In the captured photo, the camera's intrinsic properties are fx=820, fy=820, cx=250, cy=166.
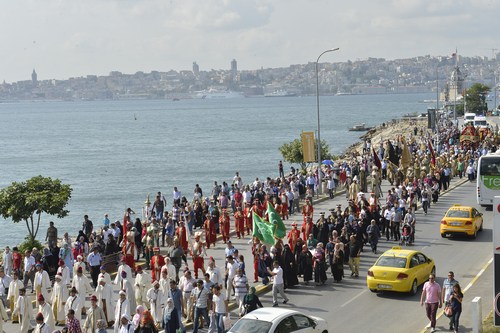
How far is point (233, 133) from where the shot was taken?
168 metres

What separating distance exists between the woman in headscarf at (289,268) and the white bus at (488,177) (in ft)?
48.1

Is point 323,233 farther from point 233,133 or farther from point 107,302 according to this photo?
point 233,133

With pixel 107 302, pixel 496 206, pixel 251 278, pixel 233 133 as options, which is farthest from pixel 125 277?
pixel 233 133

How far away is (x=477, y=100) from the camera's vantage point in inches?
5177

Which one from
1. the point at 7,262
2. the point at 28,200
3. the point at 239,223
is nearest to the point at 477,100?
the point at 239,223

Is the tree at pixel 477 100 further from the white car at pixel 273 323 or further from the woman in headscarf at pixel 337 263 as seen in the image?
the white car at pixel 273 323

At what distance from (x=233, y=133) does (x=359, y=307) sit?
14781cm

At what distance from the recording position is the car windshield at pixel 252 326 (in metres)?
15.2

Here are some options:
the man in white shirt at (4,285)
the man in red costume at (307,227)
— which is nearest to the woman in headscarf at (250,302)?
the man in white shirt at (4,285)

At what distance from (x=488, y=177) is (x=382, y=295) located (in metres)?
14.5

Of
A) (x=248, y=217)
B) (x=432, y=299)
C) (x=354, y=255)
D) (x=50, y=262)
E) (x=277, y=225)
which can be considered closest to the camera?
(x=432, y=299)

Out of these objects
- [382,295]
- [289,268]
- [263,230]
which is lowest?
Result: [382,295]

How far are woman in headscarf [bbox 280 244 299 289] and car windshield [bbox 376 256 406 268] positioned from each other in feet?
7.67

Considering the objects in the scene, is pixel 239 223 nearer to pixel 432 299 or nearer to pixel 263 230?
pixel 263 230
